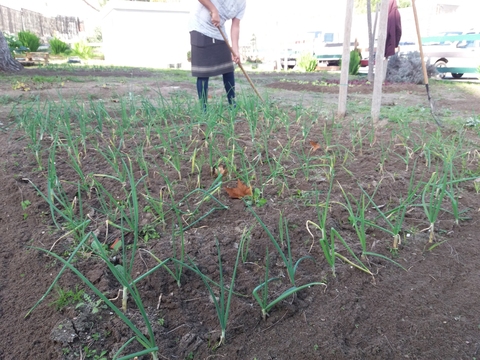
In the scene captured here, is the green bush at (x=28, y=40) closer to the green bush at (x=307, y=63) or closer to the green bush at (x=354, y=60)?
the green bush at (x=307, y=63)

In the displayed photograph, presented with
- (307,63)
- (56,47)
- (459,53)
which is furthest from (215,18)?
(56,47)

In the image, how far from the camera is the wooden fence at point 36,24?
69.4 ft

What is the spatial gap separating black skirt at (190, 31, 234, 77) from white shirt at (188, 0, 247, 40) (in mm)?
49

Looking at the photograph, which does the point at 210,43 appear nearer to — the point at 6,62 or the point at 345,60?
the point at 345,60

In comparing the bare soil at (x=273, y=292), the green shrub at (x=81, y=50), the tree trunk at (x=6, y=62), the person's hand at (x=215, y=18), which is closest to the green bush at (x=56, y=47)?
the green shrub at (x=81, y=50)

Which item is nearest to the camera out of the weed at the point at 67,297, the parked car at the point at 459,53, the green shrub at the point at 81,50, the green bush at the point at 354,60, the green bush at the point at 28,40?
the weed at the point at 67,297

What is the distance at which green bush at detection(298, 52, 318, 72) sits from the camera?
13.7 m

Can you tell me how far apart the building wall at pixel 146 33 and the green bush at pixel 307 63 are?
6399 mm

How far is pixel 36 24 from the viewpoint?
25391 mm

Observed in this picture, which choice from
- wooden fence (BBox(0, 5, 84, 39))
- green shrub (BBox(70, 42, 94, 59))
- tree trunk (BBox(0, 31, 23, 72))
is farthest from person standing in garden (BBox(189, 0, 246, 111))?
wooden fence (BBox(0, 5, 84, 39))

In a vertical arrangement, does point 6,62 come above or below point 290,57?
below

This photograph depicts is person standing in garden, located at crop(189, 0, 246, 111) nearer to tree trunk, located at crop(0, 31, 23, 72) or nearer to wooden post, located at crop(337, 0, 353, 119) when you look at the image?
wooden post, located at crop(337, 0, 353, 119)

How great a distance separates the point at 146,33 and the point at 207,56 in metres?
16.9

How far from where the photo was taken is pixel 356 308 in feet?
3.83
